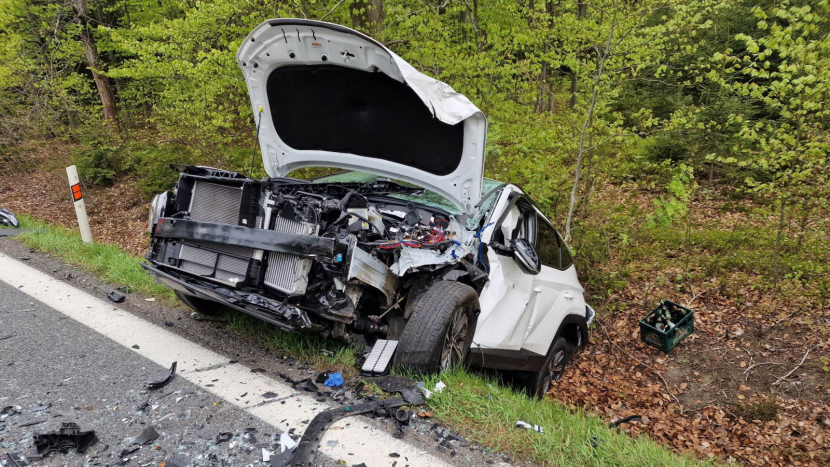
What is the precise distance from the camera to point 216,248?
3244 millimetres

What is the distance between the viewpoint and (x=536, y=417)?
2803mm

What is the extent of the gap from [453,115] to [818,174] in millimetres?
4657

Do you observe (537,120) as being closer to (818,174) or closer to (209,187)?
(818,174)

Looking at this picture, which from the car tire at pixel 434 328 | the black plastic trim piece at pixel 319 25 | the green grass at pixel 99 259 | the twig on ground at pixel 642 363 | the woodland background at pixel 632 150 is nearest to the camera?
the car tire at pixel 434 328

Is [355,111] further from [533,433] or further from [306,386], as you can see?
[533,433]

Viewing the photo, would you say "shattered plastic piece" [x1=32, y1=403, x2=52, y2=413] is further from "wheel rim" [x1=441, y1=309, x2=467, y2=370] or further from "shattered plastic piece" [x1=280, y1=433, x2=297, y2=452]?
"wheel rim" [x1=441, y1=309, x2=467, y2=370]

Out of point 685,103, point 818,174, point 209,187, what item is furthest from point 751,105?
point 209,187

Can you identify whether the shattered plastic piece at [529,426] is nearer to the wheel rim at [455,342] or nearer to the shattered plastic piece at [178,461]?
the wheel rim at [455,342]

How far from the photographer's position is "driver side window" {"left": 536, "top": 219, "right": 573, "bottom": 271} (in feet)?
14.7

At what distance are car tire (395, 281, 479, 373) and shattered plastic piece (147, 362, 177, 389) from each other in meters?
1.46

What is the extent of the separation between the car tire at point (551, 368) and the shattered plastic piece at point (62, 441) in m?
3.23

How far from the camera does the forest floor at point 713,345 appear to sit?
4.25 m

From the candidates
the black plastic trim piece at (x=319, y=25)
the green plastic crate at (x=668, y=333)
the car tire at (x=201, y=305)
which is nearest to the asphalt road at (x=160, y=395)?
the car tire at (x=201, y=305)

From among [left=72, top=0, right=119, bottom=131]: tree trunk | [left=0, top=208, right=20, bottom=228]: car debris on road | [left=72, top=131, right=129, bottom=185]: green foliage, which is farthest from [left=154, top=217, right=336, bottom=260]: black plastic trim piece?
[left=72, top=0, right=119, bottom=131]: tree trunk
